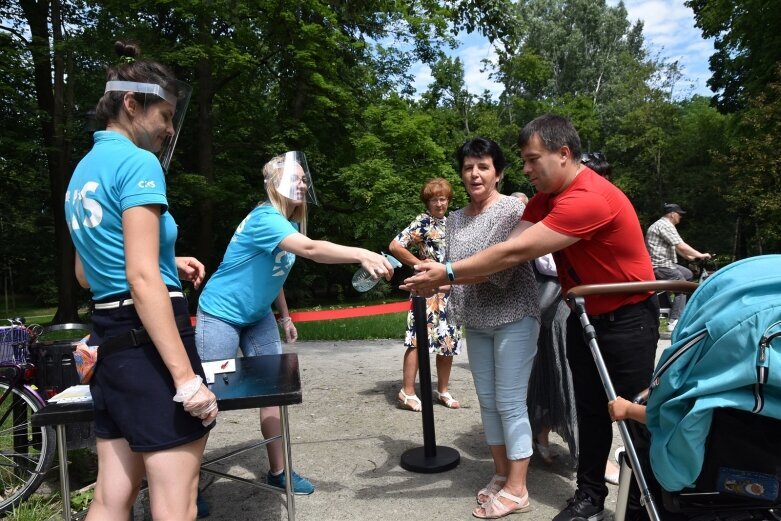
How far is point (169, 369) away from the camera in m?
1.75

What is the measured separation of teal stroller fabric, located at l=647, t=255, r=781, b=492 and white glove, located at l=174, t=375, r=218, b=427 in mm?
1428

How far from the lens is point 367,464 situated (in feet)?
13.0

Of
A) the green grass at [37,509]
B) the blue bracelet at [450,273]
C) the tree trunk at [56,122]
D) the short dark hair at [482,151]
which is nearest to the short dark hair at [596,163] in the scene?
the short dark hair at [482,151]

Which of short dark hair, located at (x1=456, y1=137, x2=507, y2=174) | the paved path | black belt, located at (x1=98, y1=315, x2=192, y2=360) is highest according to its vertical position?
short dark hair, located at (x1=456, y1=137, x2=507, y2=174)

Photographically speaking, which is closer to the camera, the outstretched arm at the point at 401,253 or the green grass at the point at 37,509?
the green grass at the point at 37,509

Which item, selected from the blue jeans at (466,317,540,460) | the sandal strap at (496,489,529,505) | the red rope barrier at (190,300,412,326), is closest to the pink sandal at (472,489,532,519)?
the sandal strap at (496,489,529,505)

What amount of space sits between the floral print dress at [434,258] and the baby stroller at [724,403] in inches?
128

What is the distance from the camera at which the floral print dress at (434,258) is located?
5.17 m

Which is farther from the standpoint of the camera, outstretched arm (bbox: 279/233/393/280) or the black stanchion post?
the black stanchion post

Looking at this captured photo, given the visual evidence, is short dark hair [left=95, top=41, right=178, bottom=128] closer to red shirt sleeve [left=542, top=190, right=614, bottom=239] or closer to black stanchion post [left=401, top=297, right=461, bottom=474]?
red shirt sleeve [left=542, top=190, right=614, bottom=239]

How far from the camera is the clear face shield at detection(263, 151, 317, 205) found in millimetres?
3135

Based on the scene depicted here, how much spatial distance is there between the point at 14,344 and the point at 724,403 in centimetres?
366

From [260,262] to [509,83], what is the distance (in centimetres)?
3619

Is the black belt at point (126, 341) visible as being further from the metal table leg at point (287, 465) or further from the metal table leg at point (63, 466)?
the metal table leg at point (287, 465)
